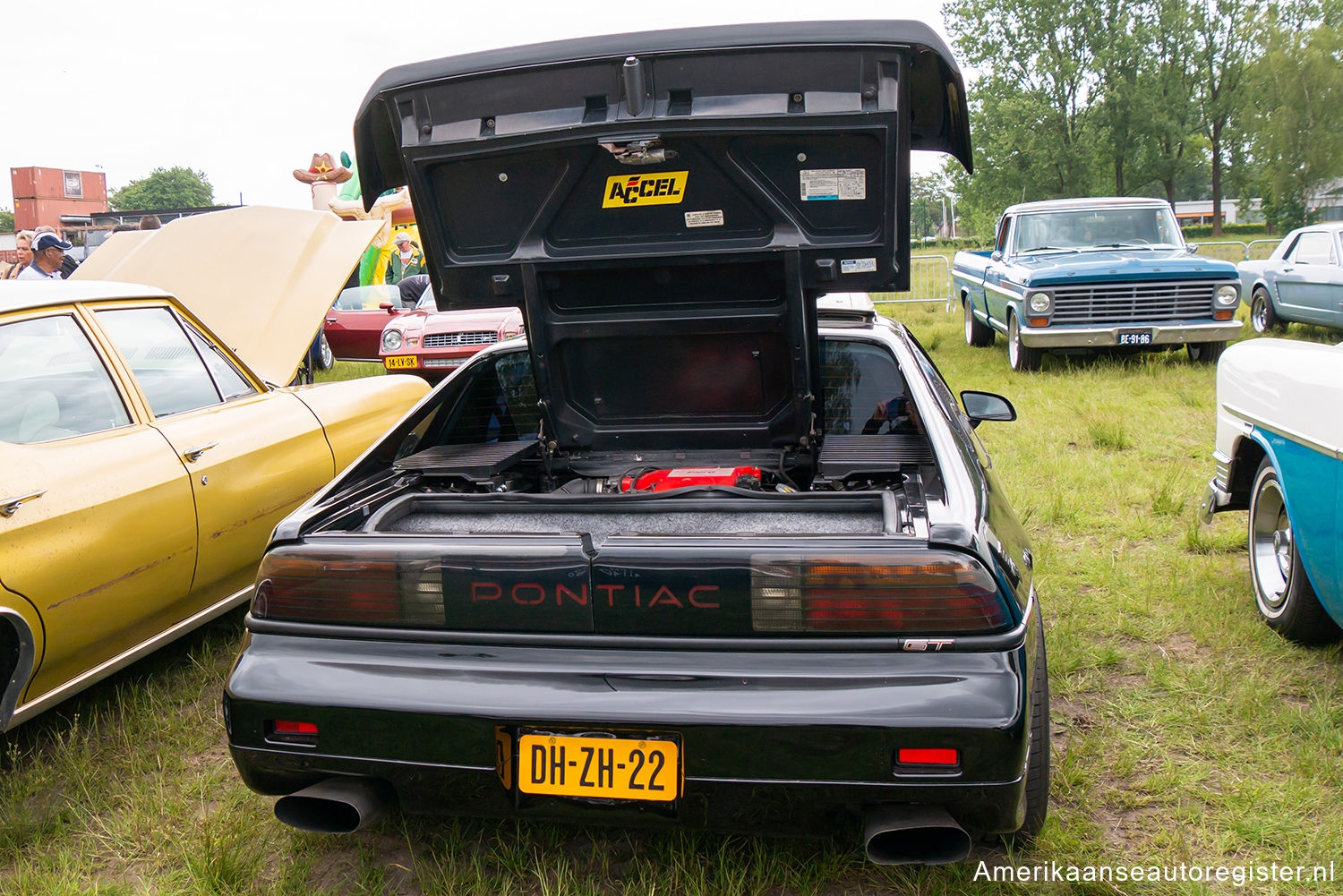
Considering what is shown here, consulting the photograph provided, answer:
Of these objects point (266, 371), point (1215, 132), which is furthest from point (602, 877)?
point (1215, 132)

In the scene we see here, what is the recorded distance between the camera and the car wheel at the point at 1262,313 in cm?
1254

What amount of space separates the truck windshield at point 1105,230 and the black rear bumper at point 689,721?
33.1 ft

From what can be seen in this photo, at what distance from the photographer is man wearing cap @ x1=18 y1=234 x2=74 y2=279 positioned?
6.81 metres

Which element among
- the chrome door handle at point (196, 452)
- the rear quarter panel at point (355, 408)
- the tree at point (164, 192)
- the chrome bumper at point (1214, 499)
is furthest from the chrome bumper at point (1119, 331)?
the tree at point (164, 192)

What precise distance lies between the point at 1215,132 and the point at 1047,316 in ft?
148

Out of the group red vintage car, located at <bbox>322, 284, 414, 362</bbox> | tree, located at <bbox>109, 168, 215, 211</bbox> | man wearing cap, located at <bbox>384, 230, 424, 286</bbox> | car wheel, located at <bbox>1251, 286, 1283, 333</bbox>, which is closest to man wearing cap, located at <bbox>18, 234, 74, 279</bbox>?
red vintage car, located at <bbox>322, 284, 414, 362</bbox>

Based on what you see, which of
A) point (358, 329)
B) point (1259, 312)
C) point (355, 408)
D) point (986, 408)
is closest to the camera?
point (986, 408)

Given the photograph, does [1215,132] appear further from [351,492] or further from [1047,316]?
[351,492]

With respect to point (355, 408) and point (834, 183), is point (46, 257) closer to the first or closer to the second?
point (355, 408)

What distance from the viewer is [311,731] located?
2123 mm

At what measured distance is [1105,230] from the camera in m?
10.9

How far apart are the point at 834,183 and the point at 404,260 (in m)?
19.3

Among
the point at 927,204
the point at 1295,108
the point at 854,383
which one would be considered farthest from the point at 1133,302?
the point at 927,204

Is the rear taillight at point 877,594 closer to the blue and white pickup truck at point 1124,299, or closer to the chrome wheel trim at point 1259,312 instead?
the blue and white pickup truck at point 1124,299
